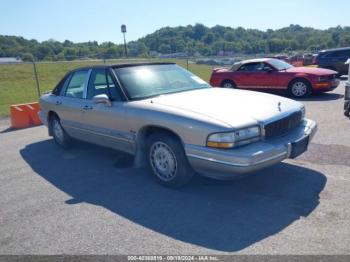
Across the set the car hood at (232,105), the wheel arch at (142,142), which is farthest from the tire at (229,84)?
the wheel arch at (142,142)

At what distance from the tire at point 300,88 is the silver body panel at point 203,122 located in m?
6.76

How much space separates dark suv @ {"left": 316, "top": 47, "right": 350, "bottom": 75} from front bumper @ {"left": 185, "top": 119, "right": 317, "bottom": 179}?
1497 centimetres

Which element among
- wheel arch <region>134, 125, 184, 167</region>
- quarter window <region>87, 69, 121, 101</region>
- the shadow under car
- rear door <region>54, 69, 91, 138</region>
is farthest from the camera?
rear door <region>54, 69, 91, 138</region>

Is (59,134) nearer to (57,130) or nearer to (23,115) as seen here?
(57,130)

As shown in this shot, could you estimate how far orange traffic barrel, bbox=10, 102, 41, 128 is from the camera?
9352 mm

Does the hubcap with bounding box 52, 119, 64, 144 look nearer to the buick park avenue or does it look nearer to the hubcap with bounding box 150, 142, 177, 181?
the buick park avenue

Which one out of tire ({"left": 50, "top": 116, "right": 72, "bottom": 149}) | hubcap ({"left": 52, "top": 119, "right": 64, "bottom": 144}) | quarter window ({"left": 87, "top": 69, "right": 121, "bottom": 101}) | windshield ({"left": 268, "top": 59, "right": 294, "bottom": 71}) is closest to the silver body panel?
quarter window ({"left": 87, "top": 69, "right": 121, "bottom": 101})

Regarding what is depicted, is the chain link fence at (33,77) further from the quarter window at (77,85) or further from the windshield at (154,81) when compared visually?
the windshield at (154,81)

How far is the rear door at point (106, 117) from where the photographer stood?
490 centimetres

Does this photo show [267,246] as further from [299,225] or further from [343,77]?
[343,77]

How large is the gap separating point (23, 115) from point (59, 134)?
3323mm

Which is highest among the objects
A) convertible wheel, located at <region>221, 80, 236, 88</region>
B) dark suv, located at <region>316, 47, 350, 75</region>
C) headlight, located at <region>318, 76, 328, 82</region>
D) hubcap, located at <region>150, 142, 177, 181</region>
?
dark suv, located at <region>316, 47, 350, 75</region>

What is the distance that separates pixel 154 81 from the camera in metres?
5.23

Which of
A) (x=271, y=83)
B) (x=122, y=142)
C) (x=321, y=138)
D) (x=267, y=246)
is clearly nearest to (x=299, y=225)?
(x=267, y=246)
